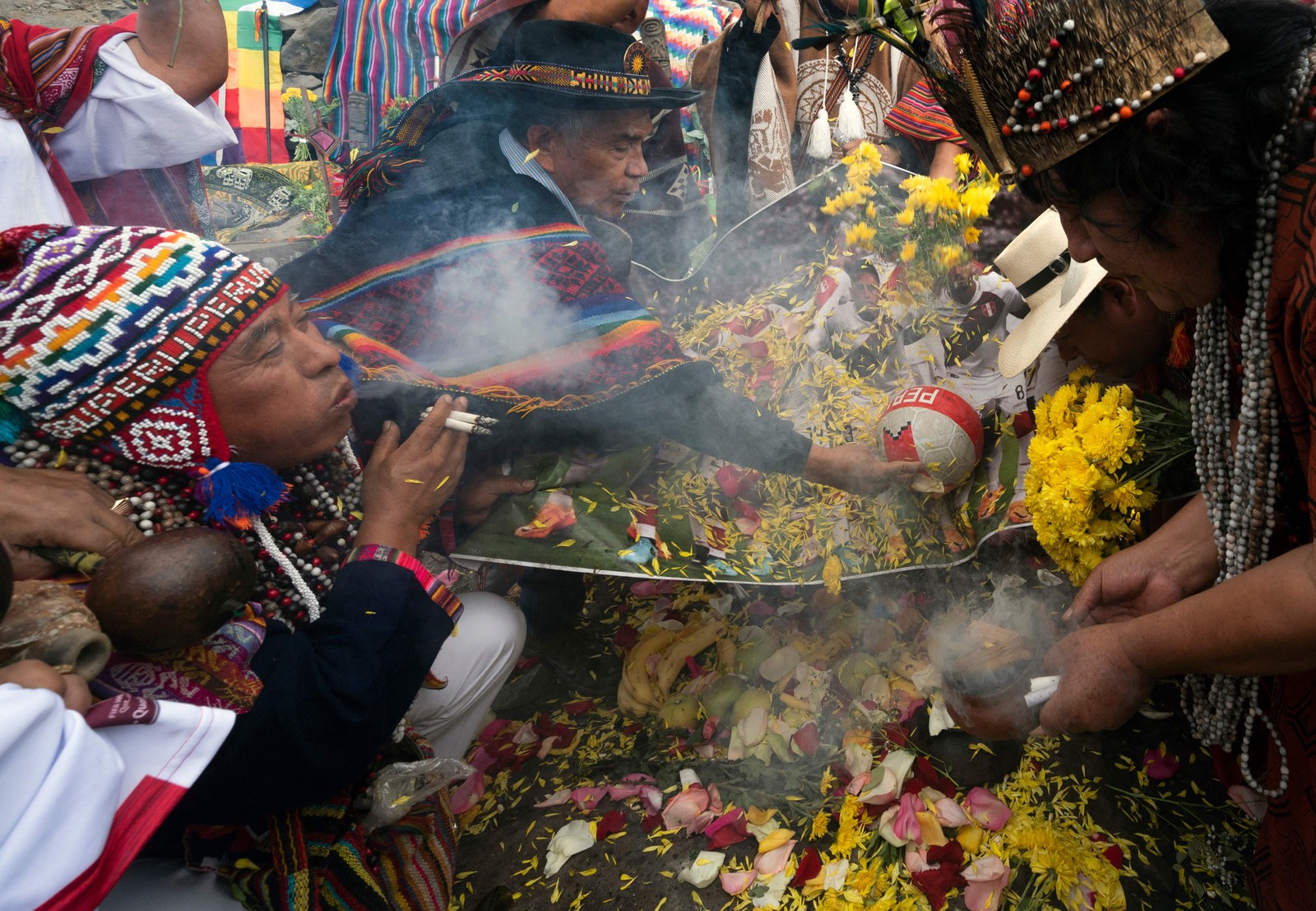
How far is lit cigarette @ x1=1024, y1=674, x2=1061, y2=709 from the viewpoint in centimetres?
211

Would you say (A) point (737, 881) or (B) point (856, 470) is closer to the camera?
(A) point (737, 881)

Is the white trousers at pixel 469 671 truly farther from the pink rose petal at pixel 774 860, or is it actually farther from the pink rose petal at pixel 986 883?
the pink rose petal at pixel 986 883

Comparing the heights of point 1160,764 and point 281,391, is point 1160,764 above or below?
below

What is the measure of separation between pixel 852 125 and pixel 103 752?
534 centimetres

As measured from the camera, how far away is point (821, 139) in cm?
560

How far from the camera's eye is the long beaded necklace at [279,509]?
7.34 ft

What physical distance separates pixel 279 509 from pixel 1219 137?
8.67ft

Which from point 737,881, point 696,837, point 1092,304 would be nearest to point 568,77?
point 1092,304

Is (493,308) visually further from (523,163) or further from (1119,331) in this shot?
(1119,331)

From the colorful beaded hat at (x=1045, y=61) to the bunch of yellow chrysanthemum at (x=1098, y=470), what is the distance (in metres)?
1.00

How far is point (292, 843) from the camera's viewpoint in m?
2.31

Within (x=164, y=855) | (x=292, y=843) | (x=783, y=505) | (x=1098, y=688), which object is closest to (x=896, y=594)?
(x=783, y=505)

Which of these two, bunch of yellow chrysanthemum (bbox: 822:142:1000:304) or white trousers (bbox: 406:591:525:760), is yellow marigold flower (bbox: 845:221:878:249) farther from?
white trousers (bbox: 406:591:525:760)

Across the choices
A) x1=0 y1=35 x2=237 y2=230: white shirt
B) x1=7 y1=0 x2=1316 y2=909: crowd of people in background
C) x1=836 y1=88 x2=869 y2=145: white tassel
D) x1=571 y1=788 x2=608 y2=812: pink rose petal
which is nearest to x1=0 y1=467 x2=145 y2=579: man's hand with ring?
x1=7 y1=0 x2=1316 y2=909: crowd of people in background
